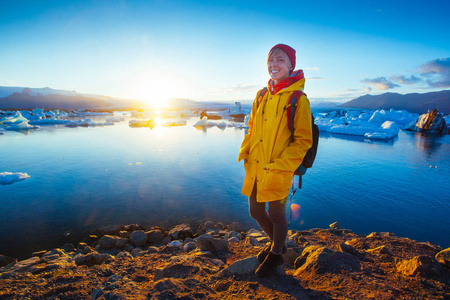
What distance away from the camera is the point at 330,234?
3.28m

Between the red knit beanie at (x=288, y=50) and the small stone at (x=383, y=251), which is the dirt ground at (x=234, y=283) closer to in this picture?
the small stone at (x=383, y=251)

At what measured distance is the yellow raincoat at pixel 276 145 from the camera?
1490 mm

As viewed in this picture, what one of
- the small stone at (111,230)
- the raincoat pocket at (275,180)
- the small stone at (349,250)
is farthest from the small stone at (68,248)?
the small stone at (349,250)

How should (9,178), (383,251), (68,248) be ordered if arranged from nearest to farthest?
(383,251) → (68,248) → (9,178)

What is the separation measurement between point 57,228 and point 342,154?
10289 millimetres

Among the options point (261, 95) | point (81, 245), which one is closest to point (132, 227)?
point (81, 245)

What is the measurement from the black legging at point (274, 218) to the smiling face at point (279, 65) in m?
0.83

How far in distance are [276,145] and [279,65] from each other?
57 cm

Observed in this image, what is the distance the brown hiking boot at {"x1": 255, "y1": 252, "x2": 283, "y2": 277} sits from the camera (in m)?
1.76

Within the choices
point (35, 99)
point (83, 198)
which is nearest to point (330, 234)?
point (83, 198)

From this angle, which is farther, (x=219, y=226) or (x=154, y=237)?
(x=219, y=226)

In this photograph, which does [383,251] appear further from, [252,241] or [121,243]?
[121,243]

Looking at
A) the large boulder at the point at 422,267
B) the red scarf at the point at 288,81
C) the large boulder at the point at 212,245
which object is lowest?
the large boulder at the point at 212,245

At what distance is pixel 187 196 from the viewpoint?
5.38 m
